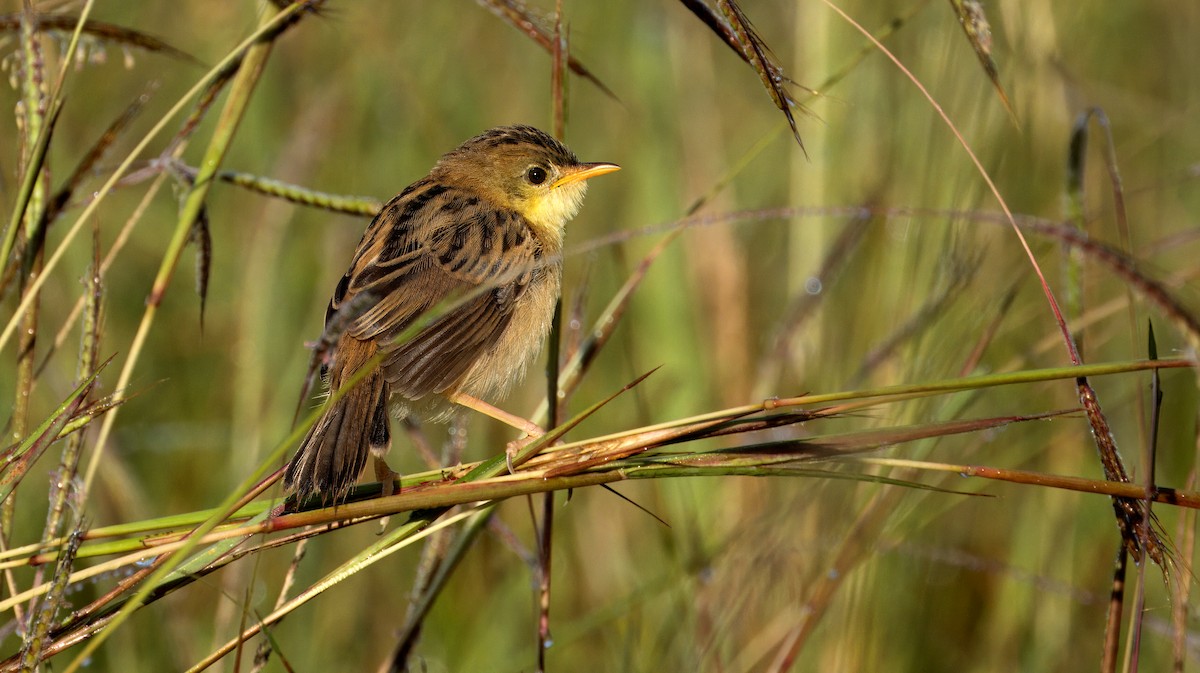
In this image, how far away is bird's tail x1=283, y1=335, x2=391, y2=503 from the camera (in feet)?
7.22

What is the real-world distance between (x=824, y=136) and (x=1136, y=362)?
2.78m

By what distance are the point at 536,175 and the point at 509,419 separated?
1174mm

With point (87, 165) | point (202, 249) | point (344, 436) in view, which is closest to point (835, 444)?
point (344, 436)

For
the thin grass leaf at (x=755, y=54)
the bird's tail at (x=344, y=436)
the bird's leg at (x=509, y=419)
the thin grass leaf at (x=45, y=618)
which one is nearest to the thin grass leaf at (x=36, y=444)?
the thin grass leaf at (x=45, y=618)

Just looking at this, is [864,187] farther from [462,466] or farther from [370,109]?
[462,466]

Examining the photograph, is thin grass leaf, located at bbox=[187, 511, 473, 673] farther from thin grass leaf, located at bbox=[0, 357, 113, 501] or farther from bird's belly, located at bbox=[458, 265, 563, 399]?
bird's belly, located at bbox=[458, 265, 563, 399]

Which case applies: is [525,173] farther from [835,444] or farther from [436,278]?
[835,444]

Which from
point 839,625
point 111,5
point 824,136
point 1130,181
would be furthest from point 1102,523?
point 111,5

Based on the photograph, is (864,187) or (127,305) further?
(127,305)

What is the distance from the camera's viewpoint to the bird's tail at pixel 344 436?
7.22 feet

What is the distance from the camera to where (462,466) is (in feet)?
7.85

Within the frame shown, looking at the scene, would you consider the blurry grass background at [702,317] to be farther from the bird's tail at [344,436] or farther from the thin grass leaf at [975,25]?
the thin grass leaf at [975,25]

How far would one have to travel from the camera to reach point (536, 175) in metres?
3.81

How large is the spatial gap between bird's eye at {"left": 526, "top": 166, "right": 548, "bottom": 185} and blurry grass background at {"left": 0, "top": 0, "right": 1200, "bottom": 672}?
0.52 m
